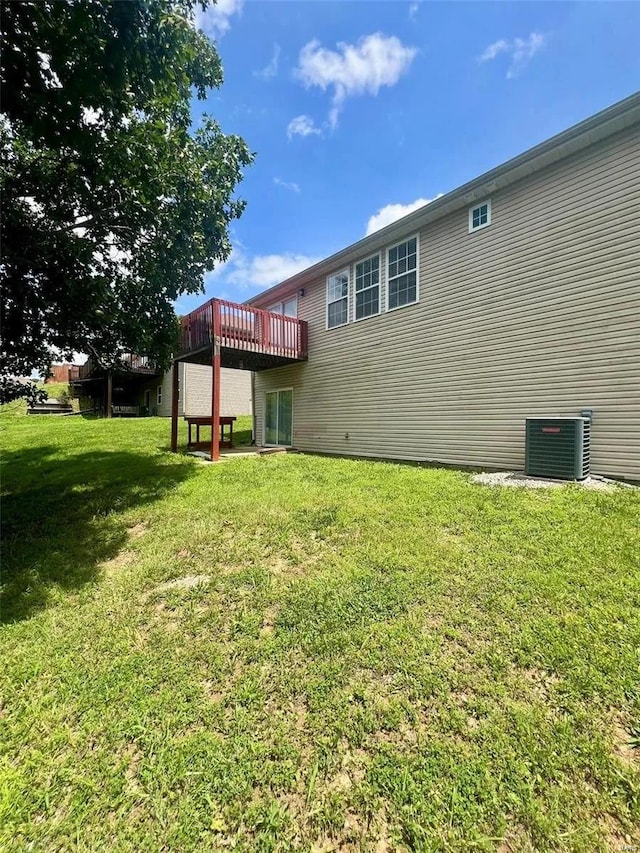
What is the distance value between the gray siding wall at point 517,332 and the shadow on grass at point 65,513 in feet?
17.2

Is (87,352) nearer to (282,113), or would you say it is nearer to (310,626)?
(310,626)

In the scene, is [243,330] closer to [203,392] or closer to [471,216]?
[471,216]

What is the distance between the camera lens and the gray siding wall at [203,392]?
19109 mm

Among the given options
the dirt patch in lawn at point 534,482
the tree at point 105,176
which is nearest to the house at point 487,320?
the dirt patch in lawn at point 534,482

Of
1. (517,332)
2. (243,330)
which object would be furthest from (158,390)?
(517,332)

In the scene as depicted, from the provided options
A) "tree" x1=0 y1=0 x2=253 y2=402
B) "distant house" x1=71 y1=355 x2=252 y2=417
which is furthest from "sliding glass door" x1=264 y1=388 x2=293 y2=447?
"distant house" x1=71 y1=355 x2=252 y2=417

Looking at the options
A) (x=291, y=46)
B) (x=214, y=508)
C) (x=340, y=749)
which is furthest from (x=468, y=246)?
(x=340, y=749)

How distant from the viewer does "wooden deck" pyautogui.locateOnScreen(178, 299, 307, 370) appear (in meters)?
8.99

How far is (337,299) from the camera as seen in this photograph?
10.2 metres

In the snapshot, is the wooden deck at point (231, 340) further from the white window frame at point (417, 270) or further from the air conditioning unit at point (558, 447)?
the air conditioning unit at point (558, 447)

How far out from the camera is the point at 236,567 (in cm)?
360

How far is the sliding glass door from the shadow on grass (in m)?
4.39

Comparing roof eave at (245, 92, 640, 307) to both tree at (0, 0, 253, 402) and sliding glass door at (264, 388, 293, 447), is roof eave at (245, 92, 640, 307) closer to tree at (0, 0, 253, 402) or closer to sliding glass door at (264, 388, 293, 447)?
tree at (0, 0, 253, 402)

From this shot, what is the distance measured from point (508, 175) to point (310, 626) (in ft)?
25.8
